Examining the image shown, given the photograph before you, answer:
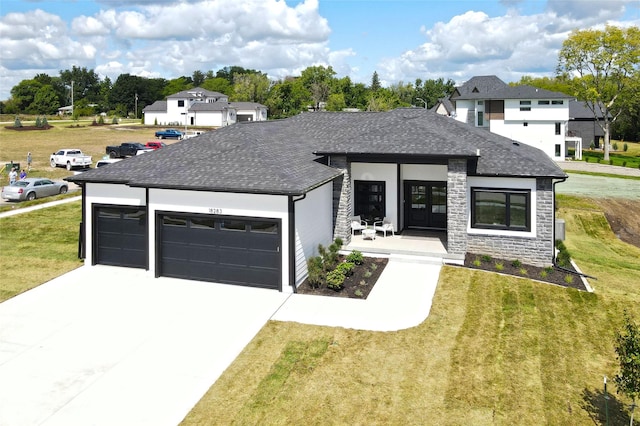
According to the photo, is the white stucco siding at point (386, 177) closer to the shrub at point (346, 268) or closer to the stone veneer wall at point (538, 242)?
the stone veneer wall at point (538, 242)

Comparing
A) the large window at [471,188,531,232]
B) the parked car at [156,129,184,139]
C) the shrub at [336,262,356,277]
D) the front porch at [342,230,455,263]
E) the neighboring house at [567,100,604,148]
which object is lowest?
the shrub at [336,262,356,277]

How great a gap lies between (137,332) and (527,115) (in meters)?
57.5

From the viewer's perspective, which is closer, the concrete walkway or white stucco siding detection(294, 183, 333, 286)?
the concrete walkway

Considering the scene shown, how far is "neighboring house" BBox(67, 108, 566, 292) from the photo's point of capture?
48.9 feet

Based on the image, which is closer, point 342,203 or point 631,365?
point 631,365

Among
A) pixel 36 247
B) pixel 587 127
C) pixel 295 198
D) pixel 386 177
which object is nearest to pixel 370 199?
pixel 386 177

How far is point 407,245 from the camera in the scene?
18.6 meters

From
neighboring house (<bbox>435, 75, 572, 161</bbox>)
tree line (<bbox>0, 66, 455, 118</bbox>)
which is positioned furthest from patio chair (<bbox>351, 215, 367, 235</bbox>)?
tree line (<bbox>0, 66, 455, 118</bbox>)

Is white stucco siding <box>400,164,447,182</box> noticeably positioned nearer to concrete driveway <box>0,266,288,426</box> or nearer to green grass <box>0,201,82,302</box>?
concrete driveway <box>0,266,288,426</box>

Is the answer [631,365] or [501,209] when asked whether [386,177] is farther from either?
[631,365]

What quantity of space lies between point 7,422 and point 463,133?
60.9 feet

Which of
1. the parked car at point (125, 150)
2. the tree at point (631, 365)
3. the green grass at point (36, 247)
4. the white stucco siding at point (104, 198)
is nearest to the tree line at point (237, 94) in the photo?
the parked car at point (125, 150)

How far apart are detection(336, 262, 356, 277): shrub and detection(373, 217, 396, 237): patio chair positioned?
4036 mm

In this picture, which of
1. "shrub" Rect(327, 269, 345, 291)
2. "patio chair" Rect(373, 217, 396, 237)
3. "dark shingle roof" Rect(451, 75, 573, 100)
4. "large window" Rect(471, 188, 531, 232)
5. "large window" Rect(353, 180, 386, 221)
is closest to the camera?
"shrub" Rect(327, 269, 345, 291)
